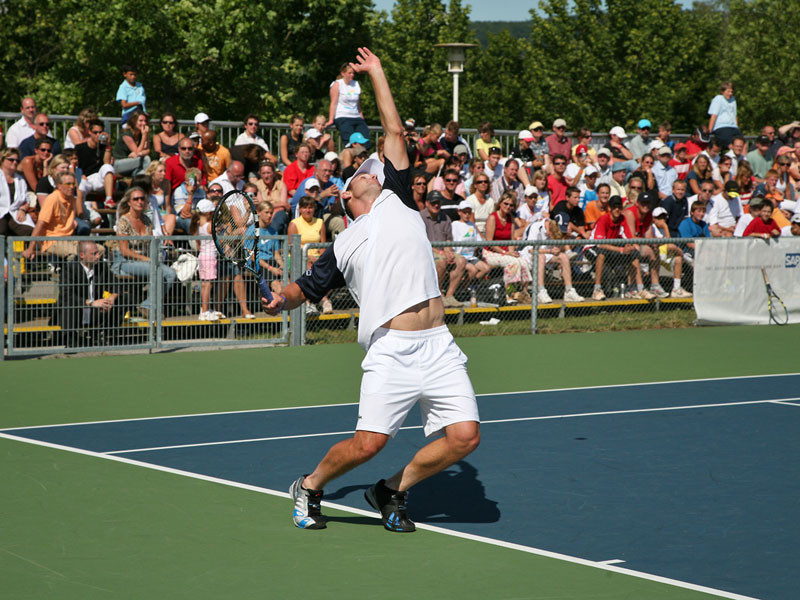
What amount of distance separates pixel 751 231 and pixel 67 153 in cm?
1027

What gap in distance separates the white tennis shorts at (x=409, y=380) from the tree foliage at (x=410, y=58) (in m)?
29.2

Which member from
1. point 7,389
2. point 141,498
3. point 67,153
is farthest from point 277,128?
point 141,498

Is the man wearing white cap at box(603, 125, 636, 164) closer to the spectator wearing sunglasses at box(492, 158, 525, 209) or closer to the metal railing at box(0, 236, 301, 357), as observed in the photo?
the spectator wearing sunglasses at box(492, 158, 525, 209)

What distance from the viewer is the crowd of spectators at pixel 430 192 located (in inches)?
586

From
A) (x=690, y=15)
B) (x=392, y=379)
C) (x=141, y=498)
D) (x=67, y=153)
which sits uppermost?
(x=690, y=15)

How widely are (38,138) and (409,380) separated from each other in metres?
11.5

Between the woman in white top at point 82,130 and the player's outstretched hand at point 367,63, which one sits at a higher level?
the woman in white top at point 82,130

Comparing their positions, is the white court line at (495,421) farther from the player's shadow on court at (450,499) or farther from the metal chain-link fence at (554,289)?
the metal chain-link fence at (554,289)

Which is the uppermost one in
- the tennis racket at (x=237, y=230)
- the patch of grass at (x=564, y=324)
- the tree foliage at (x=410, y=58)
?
the tree foliage at (x=410, y=58)

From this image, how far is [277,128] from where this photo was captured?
2020cm

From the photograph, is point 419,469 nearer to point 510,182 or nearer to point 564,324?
point 564,324

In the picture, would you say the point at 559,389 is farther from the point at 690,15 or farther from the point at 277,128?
the point at 690,15

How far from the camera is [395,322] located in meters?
6.45

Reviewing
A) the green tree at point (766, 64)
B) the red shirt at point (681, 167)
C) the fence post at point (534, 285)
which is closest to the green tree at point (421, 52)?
the green tree at point (766, 64)
